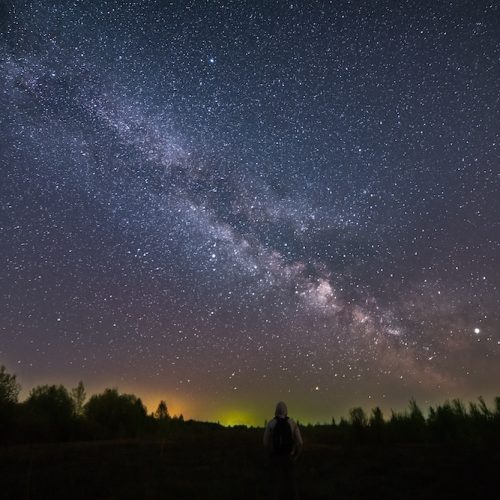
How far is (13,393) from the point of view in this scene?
28672mm

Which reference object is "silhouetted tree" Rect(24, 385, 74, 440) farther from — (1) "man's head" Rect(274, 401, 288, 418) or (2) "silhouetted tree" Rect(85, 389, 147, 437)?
(1) "man's head" Rect(274, 401, 288, 418)

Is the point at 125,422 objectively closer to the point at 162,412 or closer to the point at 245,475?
the point at 162,412

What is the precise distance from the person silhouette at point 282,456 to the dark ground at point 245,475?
327 centimetres

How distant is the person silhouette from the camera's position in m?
7.30

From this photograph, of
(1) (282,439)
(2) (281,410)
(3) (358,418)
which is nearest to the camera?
(1) (282,439)

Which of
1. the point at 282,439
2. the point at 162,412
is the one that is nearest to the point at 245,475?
the point at 282,439

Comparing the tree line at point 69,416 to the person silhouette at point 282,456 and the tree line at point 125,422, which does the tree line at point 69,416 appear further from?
the person silhouette at point 282,456

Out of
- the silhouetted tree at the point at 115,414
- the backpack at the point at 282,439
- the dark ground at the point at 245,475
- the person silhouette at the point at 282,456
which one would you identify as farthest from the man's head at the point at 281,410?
the silhouetted tree at the point at 115,414

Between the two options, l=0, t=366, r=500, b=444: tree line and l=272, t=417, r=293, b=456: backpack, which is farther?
l=0, t=366, r=500, b=444: tree line

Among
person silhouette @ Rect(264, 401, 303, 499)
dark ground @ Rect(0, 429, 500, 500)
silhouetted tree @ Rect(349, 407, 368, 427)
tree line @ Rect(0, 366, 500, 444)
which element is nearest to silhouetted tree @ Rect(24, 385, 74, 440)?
tree line @ Rect(0, 366, 500, 444)

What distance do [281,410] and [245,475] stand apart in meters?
7.65

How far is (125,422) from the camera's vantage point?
126ft

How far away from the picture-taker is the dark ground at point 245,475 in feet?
34.9

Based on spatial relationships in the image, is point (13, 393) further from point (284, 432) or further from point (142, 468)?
point (284, 432)
